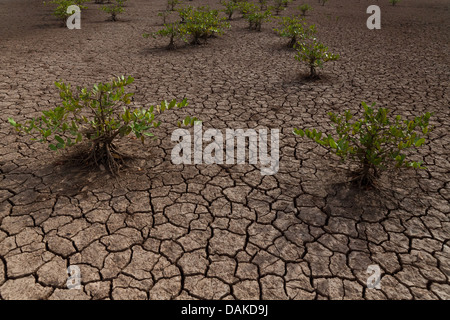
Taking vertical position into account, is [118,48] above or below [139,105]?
above

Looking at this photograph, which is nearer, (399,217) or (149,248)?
(149,248)

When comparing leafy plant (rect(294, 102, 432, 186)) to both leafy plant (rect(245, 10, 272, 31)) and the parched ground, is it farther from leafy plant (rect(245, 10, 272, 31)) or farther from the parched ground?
leafy plant (rect(245, 10, 272, 31))

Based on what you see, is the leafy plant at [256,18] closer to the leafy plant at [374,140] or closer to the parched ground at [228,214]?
the parched ground at [228,214]

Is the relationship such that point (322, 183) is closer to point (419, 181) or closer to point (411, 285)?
point (419, 181)

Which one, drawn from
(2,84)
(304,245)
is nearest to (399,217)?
(304,245)

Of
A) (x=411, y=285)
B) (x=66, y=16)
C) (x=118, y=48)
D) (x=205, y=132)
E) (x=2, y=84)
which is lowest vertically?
(x=411, y=285)

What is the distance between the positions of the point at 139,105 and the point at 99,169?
1.79m

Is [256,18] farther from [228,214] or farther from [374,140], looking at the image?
[228,214]

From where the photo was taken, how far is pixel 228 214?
260 cm

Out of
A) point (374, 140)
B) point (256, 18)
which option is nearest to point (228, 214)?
point (374, 140)

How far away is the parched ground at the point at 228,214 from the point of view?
204 cm

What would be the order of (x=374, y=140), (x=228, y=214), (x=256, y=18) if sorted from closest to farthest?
1. (x=228, y=214)
2. (x=374, y=140)
3. (x=256, y=18)

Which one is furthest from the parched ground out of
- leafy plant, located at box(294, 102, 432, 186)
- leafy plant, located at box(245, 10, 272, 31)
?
leafy plant, located at box(245, 10, 272, 31)

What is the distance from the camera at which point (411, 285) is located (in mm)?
2020
